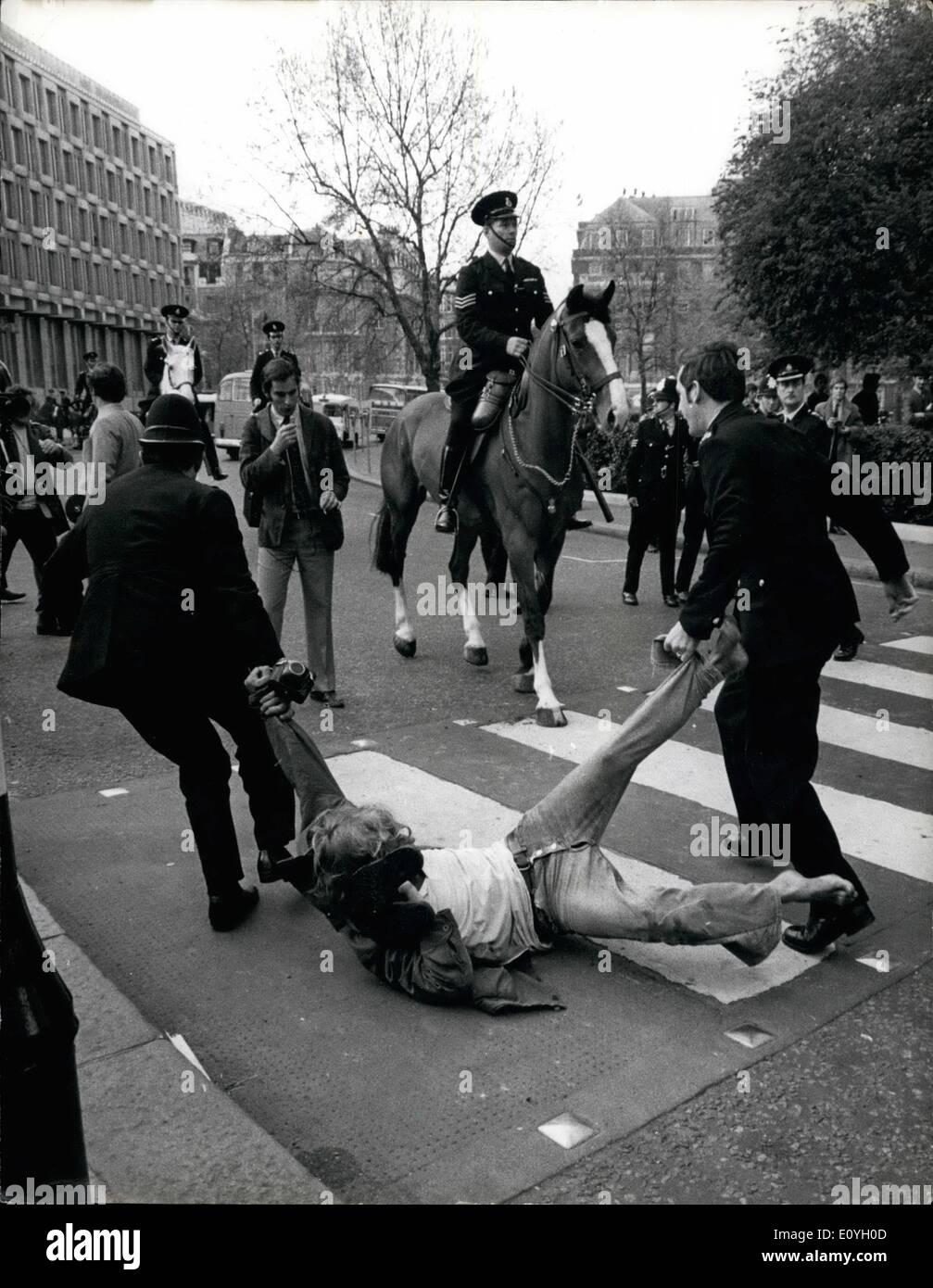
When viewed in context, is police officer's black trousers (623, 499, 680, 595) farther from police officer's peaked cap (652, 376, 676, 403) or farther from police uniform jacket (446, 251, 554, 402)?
police uniform jacket (446, 251, 554, 402)

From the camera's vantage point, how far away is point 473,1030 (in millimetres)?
3984

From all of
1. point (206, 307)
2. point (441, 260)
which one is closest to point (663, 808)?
point (441, 260)

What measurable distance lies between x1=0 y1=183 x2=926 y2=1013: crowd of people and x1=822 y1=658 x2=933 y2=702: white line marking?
12.7 feet

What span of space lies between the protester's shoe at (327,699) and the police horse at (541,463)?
130 centimetres

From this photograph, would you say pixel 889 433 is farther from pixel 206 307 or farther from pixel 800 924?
pixel 206 307

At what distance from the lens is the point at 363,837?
3.99 metres

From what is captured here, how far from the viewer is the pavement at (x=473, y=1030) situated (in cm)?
326

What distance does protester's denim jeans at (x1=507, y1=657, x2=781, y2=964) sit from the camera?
4.05m

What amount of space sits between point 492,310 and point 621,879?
5630 mm

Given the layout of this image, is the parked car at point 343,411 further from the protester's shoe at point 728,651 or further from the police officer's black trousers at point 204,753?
the protester's shoe at point 728,651

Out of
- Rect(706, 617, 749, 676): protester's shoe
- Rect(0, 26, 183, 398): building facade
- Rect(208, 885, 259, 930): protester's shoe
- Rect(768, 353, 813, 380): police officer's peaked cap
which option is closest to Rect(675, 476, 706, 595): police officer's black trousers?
Rect(768, 353, 813, 380): police officer's peaked cap

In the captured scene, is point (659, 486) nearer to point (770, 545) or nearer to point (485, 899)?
point (770, 545)
